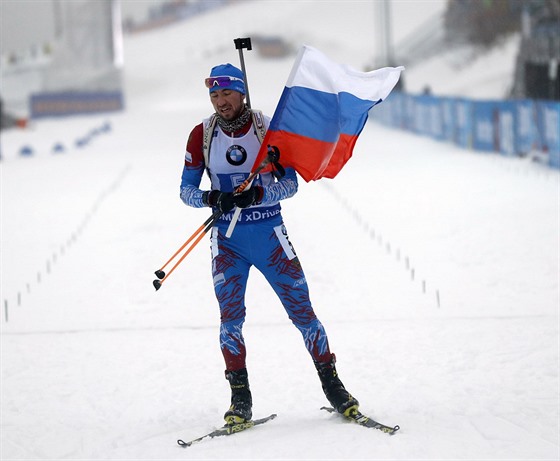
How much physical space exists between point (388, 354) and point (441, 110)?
2154cm

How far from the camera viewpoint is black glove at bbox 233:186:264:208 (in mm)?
4941

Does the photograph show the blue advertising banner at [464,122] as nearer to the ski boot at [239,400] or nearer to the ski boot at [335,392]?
the ski boot at [335,392]

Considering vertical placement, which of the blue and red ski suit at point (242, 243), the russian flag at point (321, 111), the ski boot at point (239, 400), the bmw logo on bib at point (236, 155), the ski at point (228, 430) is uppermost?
the russian flag at point (321, 111)

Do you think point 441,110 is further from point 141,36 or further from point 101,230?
point 141,36

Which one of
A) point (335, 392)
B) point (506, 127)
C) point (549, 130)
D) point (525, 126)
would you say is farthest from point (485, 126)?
point (335, 392)

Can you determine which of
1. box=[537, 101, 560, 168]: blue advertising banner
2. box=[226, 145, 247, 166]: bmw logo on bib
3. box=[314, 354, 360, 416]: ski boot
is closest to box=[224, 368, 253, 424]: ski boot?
box=[314, 354, 360, 416]: ski boot

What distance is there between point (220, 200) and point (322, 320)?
337 centimetres

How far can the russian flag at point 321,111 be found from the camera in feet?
17.1

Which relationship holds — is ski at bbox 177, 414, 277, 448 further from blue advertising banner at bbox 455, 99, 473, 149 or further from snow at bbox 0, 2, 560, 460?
blue advertising banner at bbox 455, 99, 473, 149

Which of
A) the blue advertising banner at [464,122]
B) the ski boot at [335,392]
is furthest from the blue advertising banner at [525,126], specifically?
the ski boot at [335,392]

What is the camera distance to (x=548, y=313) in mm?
7949

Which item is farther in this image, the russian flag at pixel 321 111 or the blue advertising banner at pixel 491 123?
the blue advertising banner at pixel 491 123

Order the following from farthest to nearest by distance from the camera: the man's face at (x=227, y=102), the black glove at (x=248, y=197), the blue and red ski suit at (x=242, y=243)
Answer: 1. the blue and red ski suit at (x=242, y=243)
2. the man's face at (x=227, y=102)
3. the black glove at (x=248, y=197)

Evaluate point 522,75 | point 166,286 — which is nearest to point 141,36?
point 522,75
